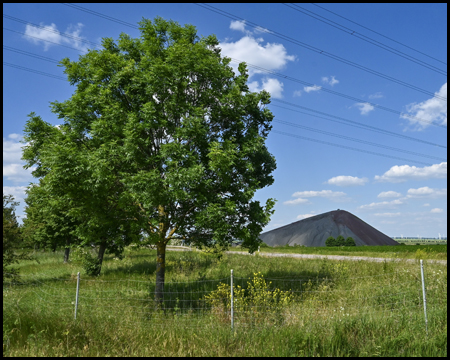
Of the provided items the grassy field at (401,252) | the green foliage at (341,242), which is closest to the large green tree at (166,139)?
A: the grassy field at (401,252)

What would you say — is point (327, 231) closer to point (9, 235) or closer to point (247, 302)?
point (247, 302)

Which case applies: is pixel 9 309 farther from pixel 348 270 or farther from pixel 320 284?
pixel 348 270

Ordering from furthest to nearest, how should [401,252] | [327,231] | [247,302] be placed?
[327,231]
[401,252]
[247,302]

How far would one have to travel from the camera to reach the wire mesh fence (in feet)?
27.2

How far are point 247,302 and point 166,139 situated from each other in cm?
666

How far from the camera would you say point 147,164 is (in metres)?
11.5

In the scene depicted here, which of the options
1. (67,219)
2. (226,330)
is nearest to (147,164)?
(226,330)

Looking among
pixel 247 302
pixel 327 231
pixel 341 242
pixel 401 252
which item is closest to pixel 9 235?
pixel 247 302

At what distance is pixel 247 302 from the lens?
10.9 metres

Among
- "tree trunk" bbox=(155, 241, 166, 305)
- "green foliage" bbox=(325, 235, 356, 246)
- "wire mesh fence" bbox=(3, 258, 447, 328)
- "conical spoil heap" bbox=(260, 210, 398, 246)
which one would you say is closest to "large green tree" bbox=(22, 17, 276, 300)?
"tree trunk" bbox=(155, 241, 166, 305)

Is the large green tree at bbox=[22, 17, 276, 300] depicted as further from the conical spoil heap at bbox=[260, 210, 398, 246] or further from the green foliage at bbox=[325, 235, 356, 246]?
the conical spoil heap at bbox=[260, 210, 398, 246]

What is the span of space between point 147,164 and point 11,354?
6786mm

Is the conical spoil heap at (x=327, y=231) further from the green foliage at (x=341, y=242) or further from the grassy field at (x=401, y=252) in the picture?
the grassy field at (x=401, y=252)

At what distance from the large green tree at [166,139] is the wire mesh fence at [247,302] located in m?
1.84
